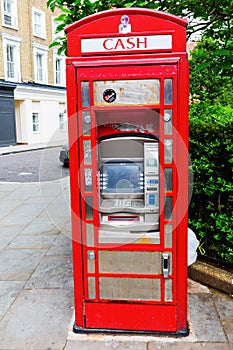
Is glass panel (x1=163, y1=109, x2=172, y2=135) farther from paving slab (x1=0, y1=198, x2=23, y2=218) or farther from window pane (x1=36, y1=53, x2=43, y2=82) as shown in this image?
window pane (x1=36, y1=53, x2=43, y2=82)

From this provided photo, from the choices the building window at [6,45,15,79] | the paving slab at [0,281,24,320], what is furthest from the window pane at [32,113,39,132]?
the paving slab at [0,281,24,320]

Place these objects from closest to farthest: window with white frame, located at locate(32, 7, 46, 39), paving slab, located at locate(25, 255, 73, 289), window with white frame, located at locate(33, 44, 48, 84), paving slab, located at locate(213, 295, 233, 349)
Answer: paving slab, located at locate(213, 295, 233, 349)
paving slab, located at locate(25, 255, 73, 289)
window with white frame, located at locate(32, 7, 46, 39)
window with white frame, located at locate(33, 44, 48, 84)

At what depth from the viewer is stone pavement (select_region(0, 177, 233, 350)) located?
9.60ft

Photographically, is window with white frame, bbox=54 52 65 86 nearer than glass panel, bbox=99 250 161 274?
No

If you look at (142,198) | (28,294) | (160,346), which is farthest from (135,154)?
(28,294)

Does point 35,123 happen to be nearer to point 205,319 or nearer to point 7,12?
point 7,12

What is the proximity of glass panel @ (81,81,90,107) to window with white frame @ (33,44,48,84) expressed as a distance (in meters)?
23.3

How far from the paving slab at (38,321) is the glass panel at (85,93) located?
6.29 ft

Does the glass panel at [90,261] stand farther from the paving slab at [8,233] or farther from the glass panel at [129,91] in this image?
the paving slab at [8,233]

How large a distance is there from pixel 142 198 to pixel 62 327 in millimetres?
1341

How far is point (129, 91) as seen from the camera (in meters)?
2.66

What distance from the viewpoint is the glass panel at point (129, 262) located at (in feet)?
9.63

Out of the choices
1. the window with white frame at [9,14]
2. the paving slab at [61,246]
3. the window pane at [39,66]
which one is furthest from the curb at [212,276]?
the window pane at [39,66]

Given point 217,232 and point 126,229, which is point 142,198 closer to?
point 126,229
